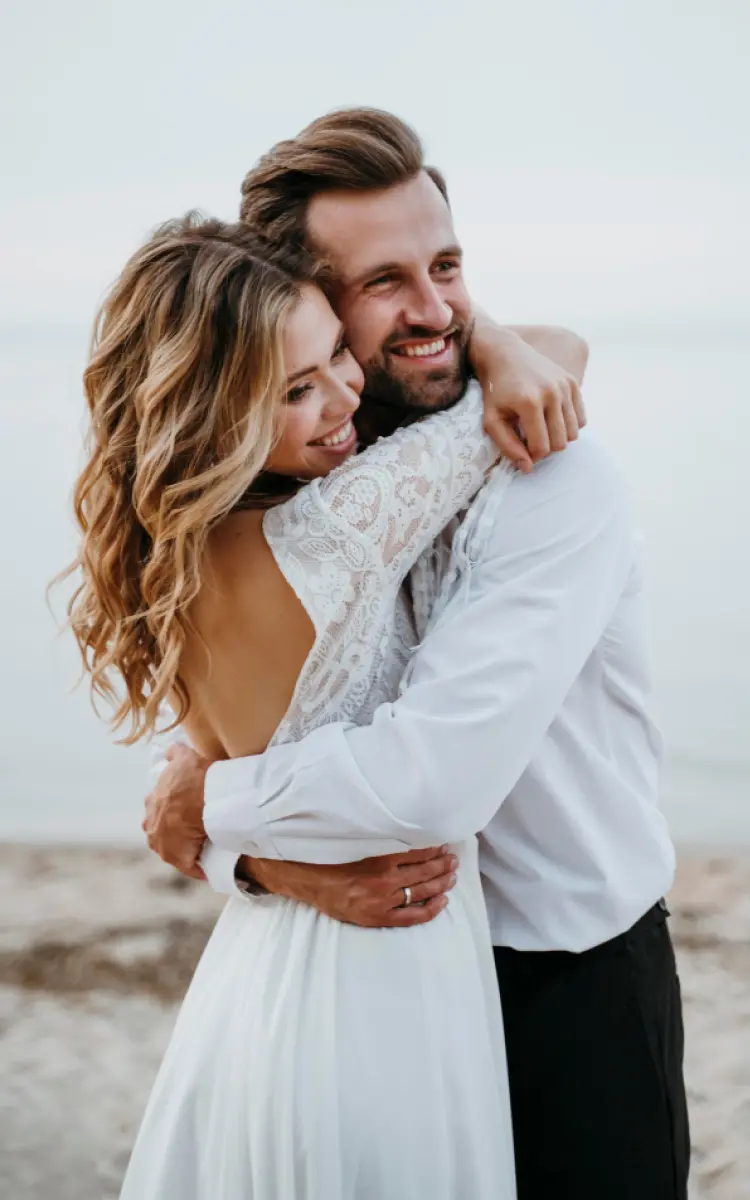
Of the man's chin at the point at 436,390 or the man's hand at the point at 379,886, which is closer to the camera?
the man's hand at the point at 379,886

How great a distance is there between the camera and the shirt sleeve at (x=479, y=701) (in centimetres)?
135

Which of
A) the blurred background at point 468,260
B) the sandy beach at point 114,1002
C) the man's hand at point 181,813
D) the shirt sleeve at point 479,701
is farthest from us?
the blurred background at point 468,260

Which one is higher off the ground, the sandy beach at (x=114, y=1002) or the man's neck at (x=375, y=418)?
the man's neck at (x=375, y=418)

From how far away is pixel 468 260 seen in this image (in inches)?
672

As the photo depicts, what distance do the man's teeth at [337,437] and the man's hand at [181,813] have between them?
41 cm

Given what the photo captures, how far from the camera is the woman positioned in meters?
1.38

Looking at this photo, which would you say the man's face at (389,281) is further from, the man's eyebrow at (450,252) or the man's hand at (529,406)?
the man's hand at (529,406)

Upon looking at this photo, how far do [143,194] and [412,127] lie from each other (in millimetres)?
11952

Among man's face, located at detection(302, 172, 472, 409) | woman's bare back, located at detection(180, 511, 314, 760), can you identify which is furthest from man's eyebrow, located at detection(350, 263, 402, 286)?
woman's bare back, located at detection(180, 511, 314, 760)

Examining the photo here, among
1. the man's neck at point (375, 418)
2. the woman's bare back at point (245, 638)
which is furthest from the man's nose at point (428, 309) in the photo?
the woman's bare back at point (245, 638)

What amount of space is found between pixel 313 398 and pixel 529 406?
0.25 metres

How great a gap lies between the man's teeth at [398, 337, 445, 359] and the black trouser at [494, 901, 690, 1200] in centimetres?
71

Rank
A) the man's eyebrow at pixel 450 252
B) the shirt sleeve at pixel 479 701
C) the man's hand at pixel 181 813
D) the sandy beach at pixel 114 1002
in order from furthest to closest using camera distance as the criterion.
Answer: the sandy beach at pixel 114 1002
the man's eyebrow at pixel 450 252
the man's hand at pixel 181 813
the shirt sleeve at pixel 479 701

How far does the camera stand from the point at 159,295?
1.45m
